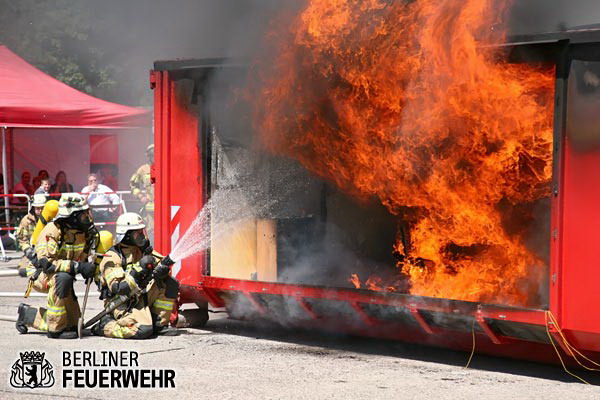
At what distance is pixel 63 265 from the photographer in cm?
806

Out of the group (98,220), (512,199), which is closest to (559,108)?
(512,199)

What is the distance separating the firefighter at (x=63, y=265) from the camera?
26.4 ft

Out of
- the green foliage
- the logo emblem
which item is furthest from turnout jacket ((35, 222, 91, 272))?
the green foliage

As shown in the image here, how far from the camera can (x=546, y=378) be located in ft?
21.3

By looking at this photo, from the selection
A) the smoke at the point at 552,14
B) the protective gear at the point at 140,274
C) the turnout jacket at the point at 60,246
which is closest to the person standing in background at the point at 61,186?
the turnout jacket at the point at 60,246

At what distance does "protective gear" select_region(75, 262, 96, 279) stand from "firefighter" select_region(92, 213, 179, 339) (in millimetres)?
121

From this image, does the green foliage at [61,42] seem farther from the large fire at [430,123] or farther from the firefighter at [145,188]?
the large fire at [430,123]

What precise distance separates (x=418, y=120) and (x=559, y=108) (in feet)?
4.42

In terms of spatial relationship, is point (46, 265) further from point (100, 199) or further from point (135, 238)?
point (100, 199)

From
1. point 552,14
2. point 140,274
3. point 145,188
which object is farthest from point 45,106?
point 552,14

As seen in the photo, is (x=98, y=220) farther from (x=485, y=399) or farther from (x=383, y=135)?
(x=485, y=399)

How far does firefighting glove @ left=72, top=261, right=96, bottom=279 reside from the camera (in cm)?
804

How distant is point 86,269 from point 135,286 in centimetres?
46

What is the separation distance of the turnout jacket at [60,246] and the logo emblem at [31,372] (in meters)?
1.06
